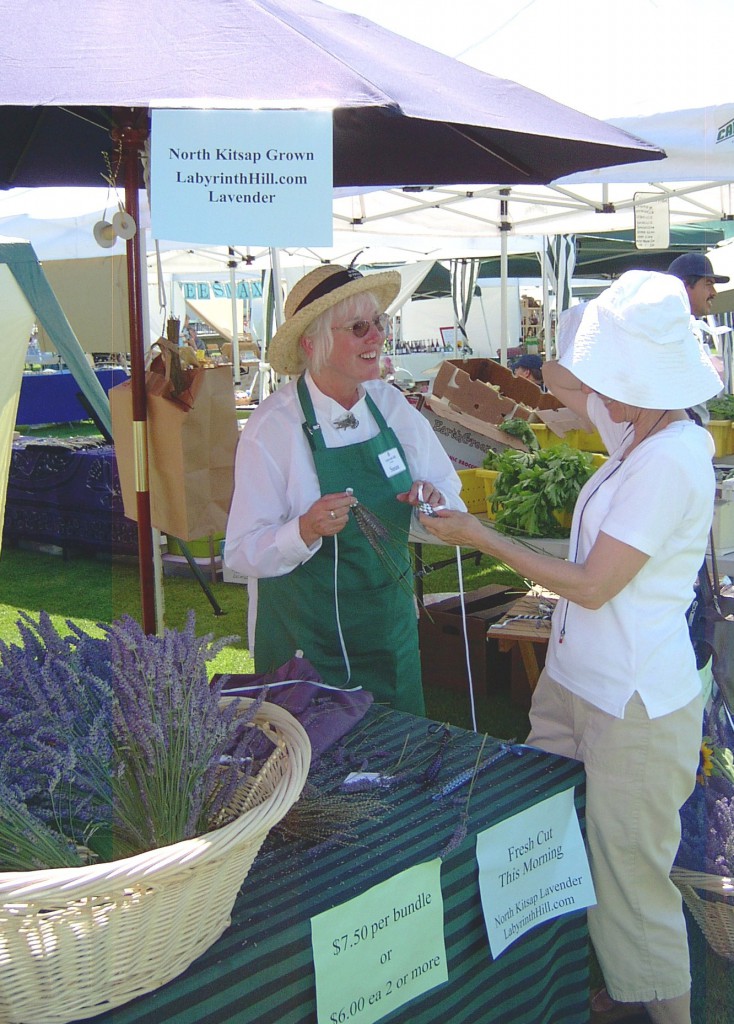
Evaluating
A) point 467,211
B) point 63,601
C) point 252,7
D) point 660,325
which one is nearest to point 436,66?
point 252,7

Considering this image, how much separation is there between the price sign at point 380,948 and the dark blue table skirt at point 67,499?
17.3ft

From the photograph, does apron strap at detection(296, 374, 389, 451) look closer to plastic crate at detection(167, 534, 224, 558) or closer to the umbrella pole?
the umbrella pole

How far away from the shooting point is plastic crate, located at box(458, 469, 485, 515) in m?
3.99

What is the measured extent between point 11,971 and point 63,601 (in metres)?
5.08

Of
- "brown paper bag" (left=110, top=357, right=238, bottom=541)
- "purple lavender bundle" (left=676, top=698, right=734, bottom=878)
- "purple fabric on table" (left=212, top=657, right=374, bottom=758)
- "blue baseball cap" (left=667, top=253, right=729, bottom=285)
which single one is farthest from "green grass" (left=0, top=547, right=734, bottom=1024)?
"blue baseball cap" (left=667, top=253, right=729, bottom=285)

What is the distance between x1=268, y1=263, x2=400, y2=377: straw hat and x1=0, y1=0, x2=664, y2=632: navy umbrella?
1.31 ft

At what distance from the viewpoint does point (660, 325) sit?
5.25 ft

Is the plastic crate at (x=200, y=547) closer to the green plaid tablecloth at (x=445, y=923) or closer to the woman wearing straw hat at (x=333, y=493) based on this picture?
the woman wearing straw hat at (x=333, y=493)

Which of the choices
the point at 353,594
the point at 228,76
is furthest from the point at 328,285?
the point at 228,76

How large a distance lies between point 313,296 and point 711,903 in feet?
5.72

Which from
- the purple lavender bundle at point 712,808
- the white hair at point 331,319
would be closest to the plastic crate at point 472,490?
the white hair at point 331,319

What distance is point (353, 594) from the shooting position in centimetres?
234

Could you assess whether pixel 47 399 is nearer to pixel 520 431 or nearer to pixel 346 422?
pixel 520 431

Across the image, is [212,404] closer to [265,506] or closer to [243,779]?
[265,506]
